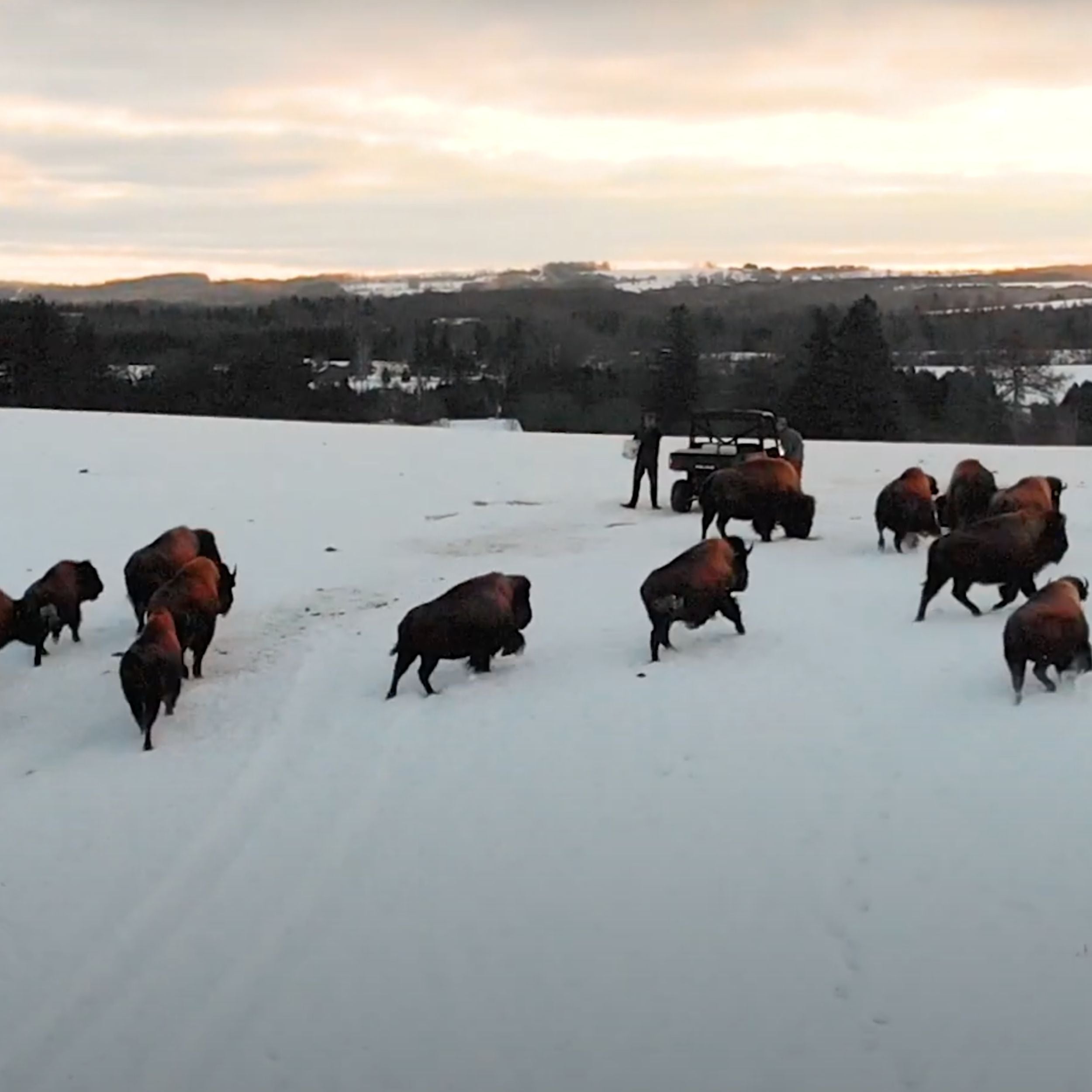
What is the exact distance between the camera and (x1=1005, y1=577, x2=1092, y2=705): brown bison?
25.4 feet

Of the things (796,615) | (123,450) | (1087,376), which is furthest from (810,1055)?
(1087,376)

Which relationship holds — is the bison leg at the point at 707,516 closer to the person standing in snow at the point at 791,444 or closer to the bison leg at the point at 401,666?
the person standing in snow at the point at 791,444

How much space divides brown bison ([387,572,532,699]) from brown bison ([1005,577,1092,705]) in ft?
11.3

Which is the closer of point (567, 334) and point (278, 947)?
point (278, 947)

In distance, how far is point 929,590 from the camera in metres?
10.3

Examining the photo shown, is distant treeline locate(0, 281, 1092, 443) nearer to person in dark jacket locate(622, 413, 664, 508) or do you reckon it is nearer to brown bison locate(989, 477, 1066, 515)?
person in dark jacket locate(622, 413, 664, 508)

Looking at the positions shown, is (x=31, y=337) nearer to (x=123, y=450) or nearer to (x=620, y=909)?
(x=123, y=450)

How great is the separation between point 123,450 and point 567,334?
59.3 m

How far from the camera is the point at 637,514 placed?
59.2 ft

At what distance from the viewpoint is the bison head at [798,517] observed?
15016 millimetres

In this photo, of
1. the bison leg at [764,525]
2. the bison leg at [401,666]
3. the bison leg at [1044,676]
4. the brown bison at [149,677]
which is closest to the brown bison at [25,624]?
the brown bison at [149,677]

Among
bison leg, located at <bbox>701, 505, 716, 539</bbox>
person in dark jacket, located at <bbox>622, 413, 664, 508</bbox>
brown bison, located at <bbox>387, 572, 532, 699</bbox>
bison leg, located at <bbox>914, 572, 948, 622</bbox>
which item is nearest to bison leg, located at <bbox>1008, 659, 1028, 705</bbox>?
bison leg, located at <bbox>914, 572, 948, 622</bbox>

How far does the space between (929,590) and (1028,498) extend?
9.56 feet

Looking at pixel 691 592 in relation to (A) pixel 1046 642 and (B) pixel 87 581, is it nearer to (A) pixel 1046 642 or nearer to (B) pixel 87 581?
(A) pixel 1046 642
